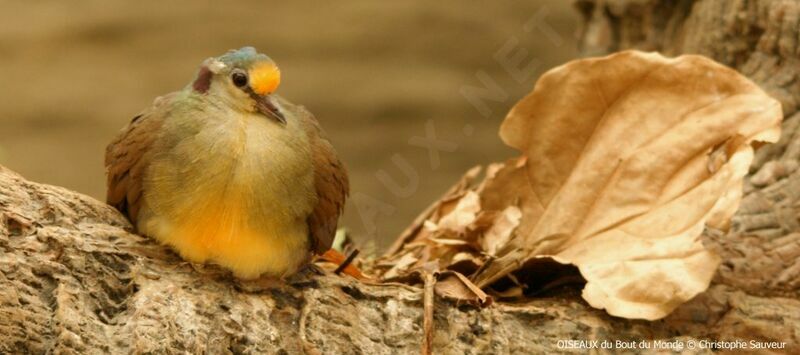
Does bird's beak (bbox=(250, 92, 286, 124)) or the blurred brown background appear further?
the blurred brown background

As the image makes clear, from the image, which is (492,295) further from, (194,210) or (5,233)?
(5,233)

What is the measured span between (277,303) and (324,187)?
0.91 ft

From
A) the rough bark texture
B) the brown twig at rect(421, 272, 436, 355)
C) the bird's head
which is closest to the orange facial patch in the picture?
the bird's head

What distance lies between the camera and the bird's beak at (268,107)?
2232 millimetres

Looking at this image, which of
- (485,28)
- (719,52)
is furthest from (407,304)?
(485,28)

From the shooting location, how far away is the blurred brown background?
19.1 feet

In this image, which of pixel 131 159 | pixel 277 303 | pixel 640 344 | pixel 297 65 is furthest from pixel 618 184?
pixel 297 65

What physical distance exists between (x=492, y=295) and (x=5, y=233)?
1117 mm

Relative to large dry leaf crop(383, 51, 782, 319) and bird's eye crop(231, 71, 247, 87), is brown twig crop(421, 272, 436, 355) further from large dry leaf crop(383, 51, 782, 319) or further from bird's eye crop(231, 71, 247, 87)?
bird's eye crop(231, 71, 247, 87)

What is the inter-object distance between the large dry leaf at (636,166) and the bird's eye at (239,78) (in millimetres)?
766

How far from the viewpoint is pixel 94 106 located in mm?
5980

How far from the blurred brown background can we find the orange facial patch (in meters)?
3.50

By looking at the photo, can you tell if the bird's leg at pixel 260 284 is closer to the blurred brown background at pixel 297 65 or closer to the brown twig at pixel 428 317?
the brown twig at pixel 428 317

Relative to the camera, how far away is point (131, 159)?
2.30 meters
